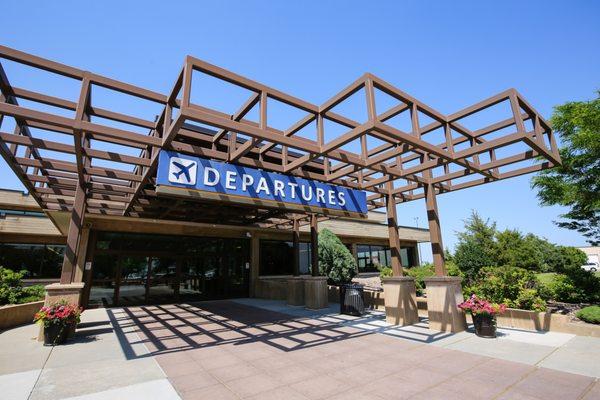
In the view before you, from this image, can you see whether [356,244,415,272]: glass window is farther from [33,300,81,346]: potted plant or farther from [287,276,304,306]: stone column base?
[33,300,81,346]: potted plant

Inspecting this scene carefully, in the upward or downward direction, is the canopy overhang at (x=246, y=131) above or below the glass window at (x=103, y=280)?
above

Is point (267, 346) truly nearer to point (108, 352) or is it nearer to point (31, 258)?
point (108, 352)

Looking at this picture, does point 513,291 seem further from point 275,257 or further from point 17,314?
point 17,314

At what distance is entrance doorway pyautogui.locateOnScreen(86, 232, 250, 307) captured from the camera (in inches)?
541

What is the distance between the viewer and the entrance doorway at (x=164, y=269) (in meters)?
13.8

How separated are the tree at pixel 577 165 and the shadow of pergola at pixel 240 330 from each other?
793 cm

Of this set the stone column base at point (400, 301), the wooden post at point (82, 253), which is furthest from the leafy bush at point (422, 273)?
the wooden post at point (82, 253)

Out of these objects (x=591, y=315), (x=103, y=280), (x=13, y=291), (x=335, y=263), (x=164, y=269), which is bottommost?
(x=591, y=315)

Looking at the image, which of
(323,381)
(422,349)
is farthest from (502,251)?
(323,381)

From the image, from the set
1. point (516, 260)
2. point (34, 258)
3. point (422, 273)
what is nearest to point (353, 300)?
point (422, 273)

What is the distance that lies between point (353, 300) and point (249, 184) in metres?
6.50

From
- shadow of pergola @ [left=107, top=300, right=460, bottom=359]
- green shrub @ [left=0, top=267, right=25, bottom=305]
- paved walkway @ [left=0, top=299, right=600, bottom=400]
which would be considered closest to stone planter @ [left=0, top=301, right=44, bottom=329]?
green shrub @ [left=0, top=267, right=25, bottom=305]

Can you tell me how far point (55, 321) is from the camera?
7.12m

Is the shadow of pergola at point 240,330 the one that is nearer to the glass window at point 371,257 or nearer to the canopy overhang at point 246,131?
the canopy overhang at point 246,131
